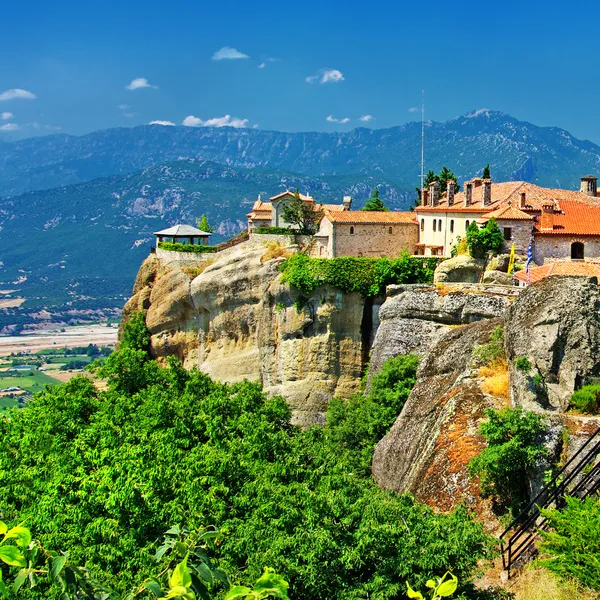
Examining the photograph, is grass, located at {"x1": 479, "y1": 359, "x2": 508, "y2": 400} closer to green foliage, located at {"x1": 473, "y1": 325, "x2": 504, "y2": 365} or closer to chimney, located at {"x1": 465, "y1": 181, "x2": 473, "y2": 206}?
green foliage, located at {"x1": 473, "y1": 325, "x2": 504, "y2": 365}

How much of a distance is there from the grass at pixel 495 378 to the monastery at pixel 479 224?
2142 centimetres

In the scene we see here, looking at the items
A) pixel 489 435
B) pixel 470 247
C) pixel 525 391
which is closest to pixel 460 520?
pixel 489 435

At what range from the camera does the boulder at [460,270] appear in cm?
4838

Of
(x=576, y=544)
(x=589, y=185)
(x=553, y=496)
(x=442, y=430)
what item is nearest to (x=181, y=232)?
(x=589, y=185)

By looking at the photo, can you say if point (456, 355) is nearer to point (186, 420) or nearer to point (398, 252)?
point (186, 420)

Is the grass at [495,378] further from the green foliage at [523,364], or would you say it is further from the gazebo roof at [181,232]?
the gazebo roof at [181,232]

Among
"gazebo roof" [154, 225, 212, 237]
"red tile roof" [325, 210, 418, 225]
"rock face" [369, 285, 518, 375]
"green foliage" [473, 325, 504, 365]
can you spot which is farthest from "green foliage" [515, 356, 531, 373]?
"gazebo roof" [154, 225, 212, 237]

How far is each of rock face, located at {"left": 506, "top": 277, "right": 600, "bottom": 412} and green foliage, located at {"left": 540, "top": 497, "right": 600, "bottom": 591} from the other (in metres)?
6.64

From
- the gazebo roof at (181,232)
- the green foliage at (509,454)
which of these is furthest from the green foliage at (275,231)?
the green foliage at (509,454)

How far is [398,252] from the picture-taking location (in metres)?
55.9

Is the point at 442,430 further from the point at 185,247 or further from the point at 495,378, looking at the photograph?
the point at 185,247

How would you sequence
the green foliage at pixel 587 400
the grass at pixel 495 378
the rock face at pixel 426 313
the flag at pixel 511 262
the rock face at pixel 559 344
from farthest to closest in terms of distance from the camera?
the flag at pixel 511 262
the rock face at pixel 426 313
the grass at pixel 495 378
the rock face at pixel 559 344
the green foliage at pixel 587 400

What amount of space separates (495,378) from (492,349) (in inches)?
67.8

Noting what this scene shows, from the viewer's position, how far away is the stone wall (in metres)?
54.2
